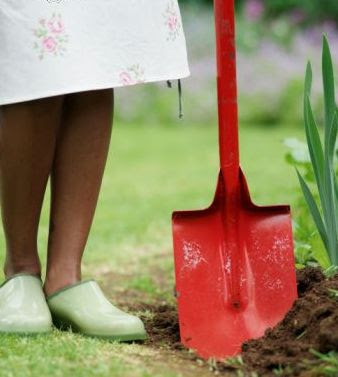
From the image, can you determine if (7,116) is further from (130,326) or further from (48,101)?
(130,326)

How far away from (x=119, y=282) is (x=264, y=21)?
7.95 metres

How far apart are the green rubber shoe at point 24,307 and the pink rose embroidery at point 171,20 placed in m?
0.65

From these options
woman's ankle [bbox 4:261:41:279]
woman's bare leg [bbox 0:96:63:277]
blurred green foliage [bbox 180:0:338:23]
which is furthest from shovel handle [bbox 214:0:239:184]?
blurred green foliage [bbox 180:0:338:23]

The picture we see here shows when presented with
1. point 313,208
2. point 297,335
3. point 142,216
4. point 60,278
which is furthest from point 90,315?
point 142,216

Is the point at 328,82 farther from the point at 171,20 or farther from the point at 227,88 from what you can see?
the point at 171,20

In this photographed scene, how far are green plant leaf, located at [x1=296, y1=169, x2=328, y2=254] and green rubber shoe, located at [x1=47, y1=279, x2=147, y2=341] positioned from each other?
1.58ft

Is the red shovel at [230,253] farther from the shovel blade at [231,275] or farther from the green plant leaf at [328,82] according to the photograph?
the green plant leaf at [328,82]

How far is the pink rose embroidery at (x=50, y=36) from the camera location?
204cm

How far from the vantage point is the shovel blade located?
2.17 m

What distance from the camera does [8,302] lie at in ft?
7.09

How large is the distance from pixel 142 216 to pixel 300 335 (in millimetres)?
2298

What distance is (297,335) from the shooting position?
2066 mm

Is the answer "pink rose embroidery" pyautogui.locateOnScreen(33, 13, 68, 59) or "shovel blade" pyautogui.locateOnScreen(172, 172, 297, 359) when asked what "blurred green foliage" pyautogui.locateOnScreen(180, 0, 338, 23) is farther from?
"pink rose embroidery" pyautogui.locateOnScreen(33, 13, 68, 59)

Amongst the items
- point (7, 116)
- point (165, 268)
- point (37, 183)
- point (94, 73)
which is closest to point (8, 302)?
point (37, 183)
